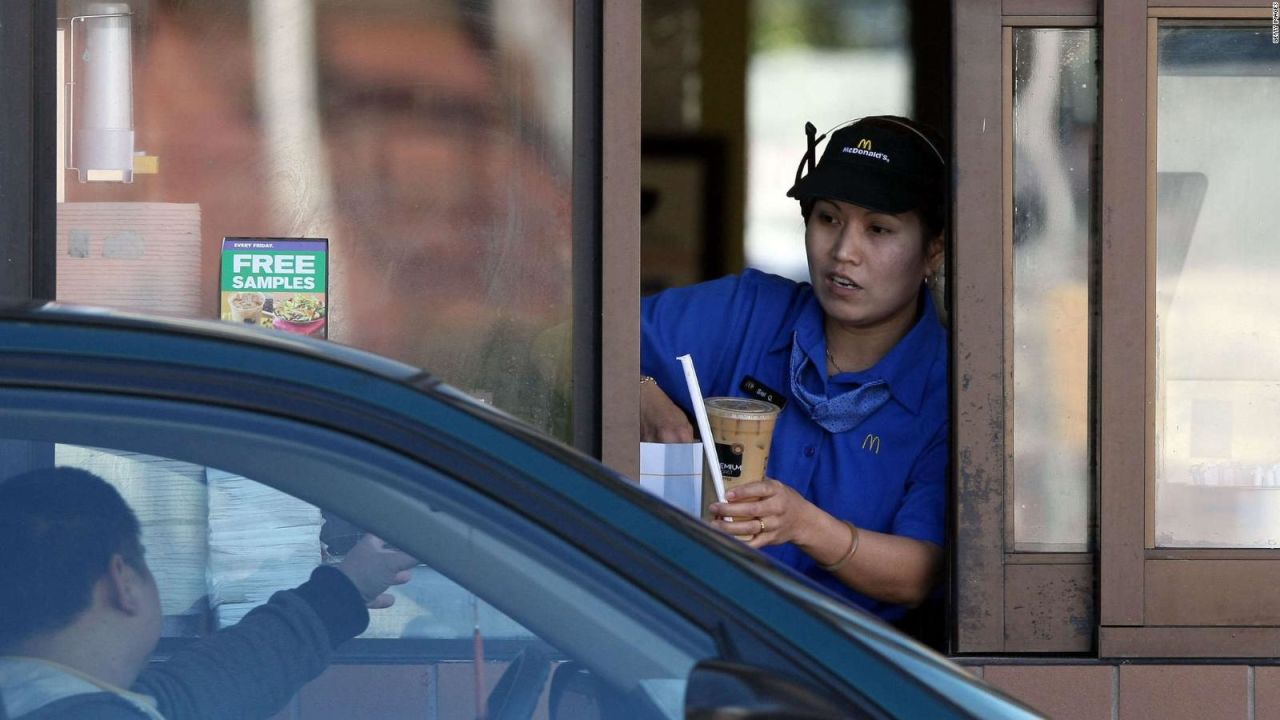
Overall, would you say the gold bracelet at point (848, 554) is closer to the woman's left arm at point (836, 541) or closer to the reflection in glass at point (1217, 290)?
the woman's left arm at point (836, 541)

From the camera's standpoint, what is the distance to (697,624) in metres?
1.48

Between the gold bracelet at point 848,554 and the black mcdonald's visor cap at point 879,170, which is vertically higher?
the black mcdonald's visor cap at point 879,170

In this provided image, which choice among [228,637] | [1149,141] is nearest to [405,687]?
[228,637]

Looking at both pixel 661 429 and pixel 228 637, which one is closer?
pixel 228 637

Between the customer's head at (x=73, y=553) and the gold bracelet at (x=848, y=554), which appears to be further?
the gold bracelet at (x=848, y=554)

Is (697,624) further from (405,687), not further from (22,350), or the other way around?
(22,350)

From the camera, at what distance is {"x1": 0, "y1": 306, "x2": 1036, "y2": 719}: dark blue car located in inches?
58.2

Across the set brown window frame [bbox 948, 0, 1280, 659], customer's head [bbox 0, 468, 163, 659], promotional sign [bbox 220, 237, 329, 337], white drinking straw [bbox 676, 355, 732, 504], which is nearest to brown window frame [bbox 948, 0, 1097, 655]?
brown window frame [bbox 948, 0, 1280, 659]

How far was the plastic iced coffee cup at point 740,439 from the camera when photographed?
3.30 meters

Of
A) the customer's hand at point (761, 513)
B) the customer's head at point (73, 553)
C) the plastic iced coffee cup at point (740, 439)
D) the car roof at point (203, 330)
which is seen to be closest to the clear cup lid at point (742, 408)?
the plastic iced coffee cup at point (740, 439)

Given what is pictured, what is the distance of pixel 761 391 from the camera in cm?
396

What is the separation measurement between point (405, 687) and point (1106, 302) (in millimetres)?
2772

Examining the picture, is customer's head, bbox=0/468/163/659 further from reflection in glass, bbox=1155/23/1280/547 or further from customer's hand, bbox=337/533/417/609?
reflection in glass, bbox=1155/23/1280/547

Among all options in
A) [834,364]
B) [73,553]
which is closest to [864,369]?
[834,364]
